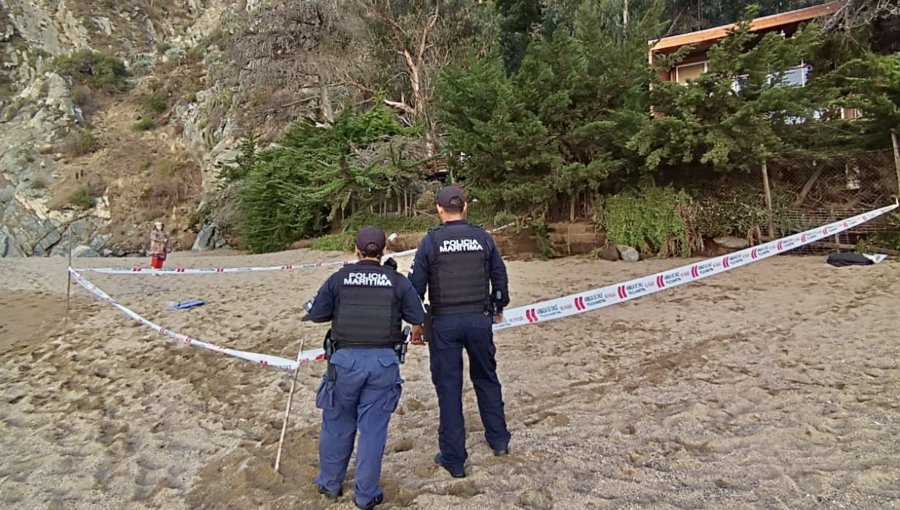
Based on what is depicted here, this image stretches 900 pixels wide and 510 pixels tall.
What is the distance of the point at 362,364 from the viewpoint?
9.54 ft

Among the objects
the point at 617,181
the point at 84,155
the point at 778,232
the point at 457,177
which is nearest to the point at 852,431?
the point at 778,232

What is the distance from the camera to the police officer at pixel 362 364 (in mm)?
2916

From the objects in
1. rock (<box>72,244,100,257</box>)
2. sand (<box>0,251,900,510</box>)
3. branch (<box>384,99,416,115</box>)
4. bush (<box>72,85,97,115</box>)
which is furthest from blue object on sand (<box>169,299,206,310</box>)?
bush (<box>72,85,97,115</box>)

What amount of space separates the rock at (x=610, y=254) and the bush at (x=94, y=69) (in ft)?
167

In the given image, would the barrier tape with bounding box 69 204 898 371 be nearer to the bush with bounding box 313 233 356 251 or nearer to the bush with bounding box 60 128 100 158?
the bush with bounding box 313 233 356 251

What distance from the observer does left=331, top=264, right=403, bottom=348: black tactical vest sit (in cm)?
294

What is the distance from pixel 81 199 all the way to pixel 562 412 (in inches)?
1573

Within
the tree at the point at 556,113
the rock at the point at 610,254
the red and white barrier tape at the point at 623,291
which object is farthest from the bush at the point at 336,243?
the red and white barrier tape at the point at 623,291

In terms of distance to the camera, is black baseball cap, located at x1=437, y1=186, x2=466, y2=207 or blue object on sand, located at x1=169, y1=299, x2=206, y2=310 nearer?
black baseball cap, located at x1=437, y1=186, x2=466, y2=207

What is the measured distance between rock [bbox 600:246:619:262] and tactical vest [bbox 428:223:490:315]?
26.1 ft

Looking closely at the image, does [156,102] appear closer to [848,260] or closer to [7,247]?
[7,247]

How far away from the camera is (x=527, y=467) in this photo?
3262 mm

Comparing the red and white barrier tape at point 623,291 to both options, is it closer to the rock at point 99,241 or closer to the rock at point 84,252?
the rock at point 84,252

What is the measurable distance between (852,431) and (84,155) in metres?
47.6
